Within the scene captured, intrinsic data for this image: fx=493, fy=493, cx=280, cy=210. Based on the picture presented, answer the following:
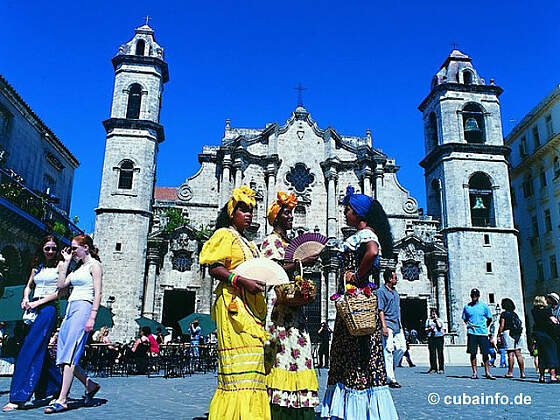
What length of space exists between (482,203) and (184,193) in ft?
55.8

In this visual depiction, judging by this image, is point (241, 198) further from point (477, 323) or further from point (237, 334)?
point (477, 323)

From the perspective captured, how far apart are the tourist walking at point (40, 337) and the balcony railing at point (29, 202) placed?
10.2 meters

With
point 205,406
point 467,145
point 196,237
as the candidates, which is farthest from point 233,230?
point 467,145

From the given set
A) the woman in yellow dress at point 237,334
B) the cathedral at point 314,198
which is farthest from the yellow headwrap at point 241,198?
the cathedral at point 314,198

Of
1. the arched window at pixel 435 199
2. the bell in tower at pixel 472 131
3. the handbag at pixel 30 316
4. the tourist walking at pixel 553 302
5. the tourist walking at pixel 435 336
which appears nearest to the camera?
the handbag at pixel 30 316

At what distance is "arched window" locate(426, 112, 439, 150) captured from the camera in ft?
102

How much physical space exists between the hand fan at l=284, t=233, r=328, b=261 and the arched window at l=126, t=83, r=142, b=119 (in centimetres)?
2466

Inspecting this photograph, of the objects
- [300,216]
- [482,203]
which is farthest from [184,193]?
[482,203]

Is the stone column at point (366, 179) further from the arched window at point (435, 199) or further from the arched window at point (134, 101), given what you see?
the arched window at point (134, 101)

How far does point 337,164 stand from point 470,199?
797 centimetres

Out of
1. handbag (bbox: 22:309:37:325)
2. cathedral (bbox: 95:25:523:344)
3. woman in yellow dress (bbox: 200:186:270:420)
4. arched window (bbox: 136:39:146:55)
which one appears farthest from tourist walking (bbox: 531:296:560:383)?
arched window (bbox: 136:39:146:55)

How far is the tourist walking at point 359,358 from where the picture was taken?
4023 mm

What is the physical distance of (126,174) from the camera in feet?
87.1

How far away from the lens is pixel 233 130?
1189 inches
